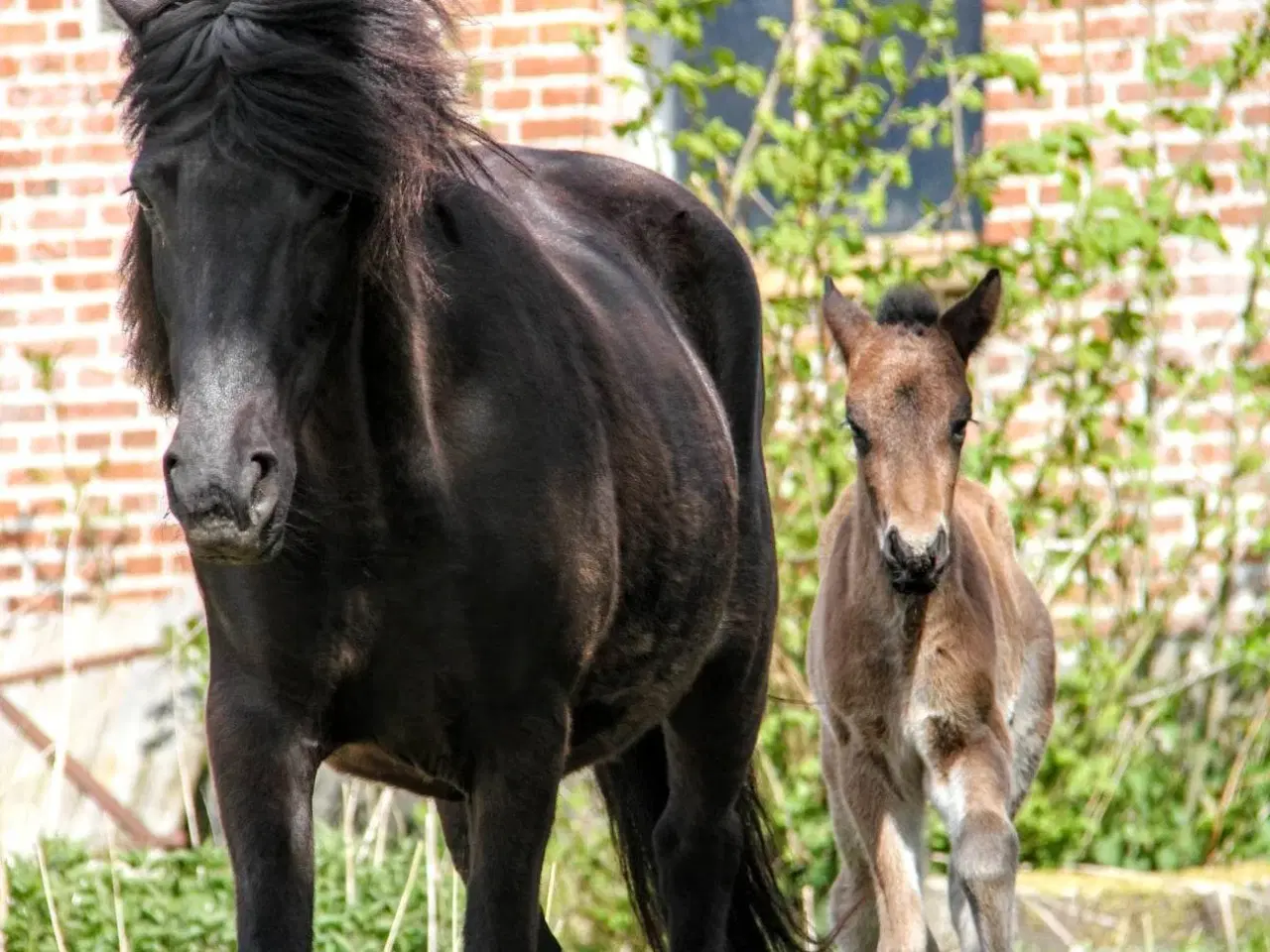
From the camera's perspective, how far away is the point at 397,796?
6.74m

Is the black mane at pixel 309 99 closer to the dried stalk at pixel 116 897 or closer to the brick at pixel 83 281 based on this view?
the dried stalk at pixel 116 897

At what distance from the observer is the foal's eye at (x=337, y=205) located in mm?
2582

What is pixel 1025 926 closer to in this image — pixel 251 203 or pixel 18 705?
pixel 18 705

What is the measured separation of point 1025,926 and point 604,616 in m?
3.00

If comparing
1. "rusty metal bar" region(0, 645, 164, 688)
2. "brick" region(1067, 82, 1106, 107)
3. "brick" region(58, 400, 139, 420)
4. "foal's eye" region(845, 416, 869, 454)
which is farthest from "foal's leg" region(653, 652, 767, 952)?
"brick" region(58, 400, 139, 420)

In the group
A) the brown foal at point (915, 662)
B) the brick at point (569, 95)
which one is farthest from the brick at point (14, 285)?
the brown foal at point (915, 662)

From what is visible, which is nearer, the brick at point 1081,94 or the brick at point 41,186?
the brick at point 1081,94

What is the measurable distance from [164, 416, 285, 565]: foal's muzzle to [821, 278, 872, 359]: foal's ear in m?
3.11

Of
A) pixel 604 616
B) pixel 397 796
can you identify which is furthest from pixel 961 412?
pixel 397 796

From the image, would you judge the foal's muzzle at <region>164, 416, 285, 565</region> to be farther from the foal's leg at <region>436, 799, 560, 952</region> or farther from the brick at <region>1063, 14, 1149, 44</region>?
the brick at <region>1063, 14, 1149, 44</region>

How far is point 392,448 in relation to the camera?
2861 mm

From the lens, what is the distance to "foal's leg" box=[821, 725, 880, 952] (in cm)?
540

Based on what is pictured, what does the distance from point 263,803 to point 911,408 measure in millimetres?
2574

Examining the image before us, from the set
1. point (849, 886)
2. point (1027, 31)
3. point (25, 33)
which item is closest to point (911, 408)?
point (849, 886)
